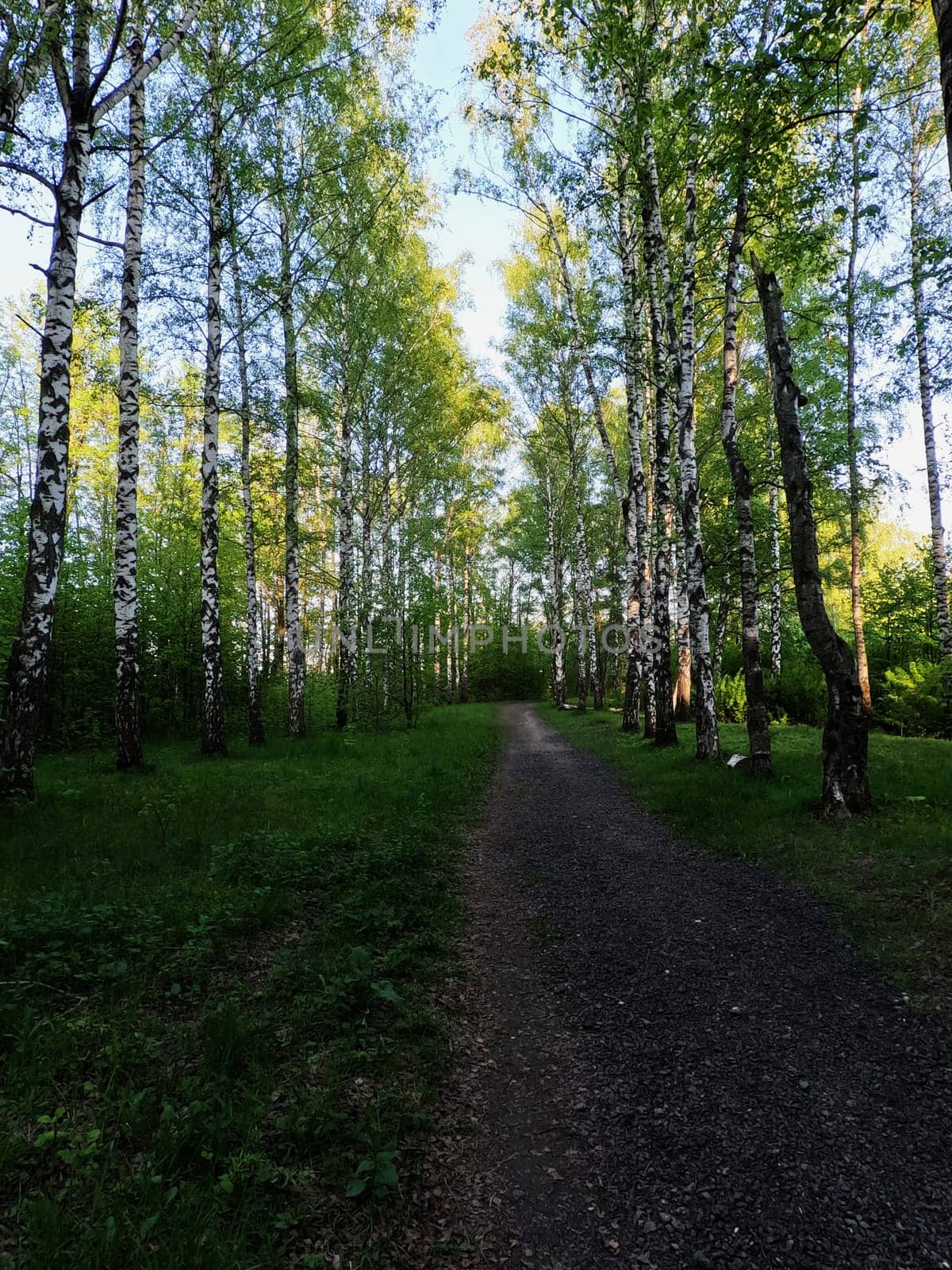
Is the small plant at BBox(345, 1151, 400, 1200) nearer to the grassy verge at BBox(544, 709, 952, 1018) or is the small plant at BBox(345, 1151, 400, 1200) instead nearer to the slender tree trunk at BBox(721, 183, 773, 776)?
the grassy verge at BBox(544, 709, 952, 1018)

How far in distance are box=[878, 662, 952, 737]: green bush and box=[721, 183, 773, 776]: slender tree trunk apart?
27.8ft

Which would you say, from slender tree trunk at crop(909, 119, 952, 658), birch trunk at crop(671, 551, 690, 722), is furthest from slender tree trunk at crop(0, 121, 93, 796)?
slender tree trunk at crop(909, 119, 952, 658)

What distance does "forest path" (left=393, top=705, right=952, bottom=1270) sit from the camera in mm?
2334

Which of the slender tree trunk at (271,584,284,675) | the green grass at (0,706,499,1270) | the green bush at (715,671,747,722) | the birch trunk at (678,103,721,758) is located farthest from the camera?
the slender tree trunk at (271,584,284,675)

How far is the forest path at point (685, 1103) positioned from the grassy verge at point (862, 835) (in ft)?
1.24

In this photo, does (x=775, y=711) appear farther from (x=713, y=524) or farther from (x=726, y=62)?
(x=726, y=62)

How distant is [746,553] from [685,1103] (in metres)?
8.52

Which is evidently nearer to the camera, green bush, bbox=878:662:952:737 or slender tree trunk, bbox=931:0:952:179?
slender tree trunk, bbox=931:0:952:179

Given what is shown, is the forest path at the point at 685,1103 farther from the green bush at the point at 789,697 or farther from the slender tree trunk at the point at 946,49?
the green bush at the point at 789,697

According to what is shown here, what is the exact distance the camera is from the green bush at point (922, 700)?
14578 mm

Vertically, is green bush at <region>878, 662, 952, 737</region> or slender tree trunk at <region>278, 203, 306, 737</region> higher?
slender tree trunk at <region>278, 203, 306, 737</region>

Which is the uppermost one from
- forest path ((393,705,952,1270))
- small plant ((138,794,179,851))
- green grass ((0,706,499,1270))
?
small plant ((138,794,179,851))

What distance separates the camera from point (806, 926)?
496 centimetres

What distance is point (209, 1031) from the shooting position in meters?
3.30
